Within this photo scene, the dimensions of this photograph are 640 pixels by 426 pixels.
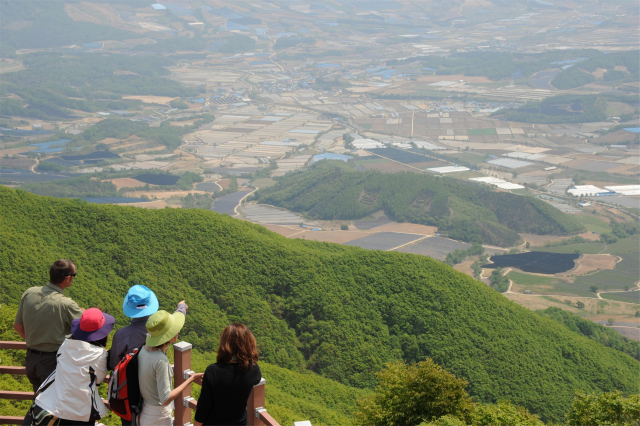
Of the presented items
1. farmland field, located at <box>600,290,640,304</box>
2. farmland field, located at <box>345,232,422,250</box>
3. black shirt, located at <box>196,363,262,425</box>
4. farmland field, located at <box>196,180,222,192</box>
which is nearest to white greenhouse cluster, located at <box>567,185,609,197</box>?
farmland field, located at <box>345,232,422,250</box>

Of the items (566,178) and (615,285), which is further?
(566,178)

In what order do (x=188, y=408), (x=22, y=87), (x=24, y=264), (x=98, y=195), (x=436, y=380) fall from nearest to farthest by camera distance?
(x=188, y=408) → (x=436, y=380) → (x=24, y=264) → (x=98, y=195) → (x=22, y=87)

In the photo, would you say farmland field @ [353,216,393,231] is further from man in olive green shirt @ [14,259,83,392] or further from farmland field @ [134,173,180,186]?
man in olive green shirt @ [14,259,83,392]

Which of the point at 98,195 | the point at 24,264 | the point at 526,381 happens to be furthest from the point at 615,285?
the point at 98,195

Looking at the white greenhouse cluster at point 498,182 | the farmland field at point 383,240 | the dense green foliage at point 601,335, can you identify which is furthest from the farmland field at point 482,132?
the dense green foliage at point 601,335

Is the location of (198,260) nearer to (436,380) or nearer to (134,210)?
(134,210)

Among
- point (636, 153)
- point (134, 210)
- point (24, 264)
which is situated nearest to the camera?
point (24, 264)

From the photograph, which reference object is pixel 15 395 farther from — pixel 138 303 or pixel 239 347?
pixel 239 347

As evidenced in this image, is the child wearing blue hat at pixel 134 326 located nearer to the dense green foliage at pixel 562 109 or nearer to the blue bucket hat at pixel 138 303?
the blue bucket hat at pixel 138 303
